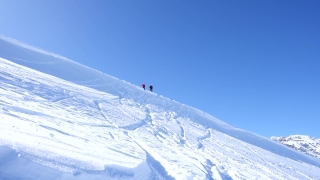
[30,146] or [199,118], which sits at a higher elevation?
[199,118]

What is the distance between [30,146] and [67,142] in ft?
4.33

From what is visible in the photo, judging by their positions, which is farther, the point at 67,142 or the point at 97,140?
the point at 97,140

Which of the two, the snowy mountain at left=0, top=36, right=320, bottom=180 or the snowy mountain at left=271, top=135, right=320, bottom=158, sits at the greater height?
the snowy mountain at left=271, top=135, right=320, bottom=158

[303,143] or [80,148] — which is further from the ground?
[303,143]

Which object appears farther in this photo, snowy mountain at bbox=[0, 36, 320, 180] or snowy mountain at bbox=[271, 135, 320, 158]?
snowy mountain at bbox=[271, 135, 320, 158]

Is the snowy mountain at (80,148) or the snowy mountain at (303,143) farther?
the snowy mountain at (303,143)

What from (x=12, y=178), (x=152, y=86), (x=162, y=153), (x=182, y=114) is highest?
(x=152, y=86)

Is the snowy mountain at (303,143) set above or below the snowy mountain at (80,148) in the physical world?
above

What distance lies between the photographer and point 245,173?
29.8 feet

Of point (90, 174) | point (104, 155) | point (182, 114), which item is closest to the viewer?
point (90, 174)

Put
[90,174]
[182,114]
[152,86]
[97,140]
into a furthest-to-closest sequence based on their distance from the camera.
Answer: [152,86] < [182,114] < [97,140] < [90,174]

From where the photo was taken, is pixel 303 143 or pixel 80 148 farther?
pixel 303 143

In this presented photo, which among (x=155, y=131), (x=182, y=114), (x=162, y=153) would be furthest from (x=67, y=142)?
(x=182, y=114)

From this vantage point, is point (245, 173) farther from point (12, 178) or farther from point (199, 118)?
point (199, 118)
